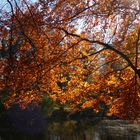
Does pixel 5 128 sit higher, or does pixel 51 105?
pixel 51 105

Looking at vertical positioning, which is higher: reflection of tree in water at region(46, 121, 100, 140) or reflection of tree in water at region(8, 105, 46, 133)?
reflection of tree in water at region(8, 105, 46, 133)

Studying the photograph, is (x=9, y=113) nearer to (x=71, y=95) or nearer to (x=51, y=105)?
(x=51, y=105)

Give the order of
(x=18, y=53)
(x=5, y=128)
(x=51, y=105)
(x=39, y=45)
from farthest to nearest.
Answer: (x=51, y=105), (x=5, y=128), (x=18, y=53), (x=39, y=45)

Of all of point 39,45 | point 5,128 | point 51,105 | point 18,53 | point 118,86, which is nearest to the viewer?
point 39,45

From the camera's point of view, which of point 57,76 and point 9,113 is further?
point 9,113

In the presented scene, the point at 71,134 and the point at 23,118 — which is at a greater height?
the point at 23,118

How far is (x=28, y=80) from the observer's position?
606 inches

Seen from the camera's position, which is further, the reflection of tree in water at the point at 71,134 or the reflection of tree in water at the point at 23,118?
the reflection of tree in water at the point at 23,118

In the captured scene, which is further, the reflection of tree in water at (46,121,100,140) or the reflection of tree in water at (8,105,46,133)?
the reflection of tree in water at (8,105,46,133)

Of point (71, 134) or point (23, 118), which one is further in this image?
point (23, 118)

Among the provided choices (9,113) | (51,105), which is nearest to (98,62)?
(9,113)

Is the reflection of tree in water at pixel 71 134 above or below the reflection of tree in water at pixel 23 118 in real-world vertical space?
below

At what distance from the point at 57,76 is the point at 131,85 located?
3.68 m

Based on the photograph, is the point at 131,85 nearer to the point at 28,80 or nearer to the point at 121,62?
the point at 121,62
